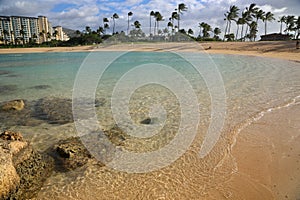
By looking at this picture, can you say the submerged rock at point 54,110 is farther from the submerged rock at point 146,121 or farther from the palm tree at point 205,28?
the palm tree at point 205,28

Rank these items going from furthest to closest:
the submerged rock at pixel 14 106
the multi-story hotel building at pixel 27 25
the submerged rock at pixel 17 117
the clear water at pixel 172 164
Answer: the multi-story hotel building at pixel 27 25 → the submerged rock at pixel 14 106 → the submerged rock at pixel 17 117 → the clear water at pixel 172 164

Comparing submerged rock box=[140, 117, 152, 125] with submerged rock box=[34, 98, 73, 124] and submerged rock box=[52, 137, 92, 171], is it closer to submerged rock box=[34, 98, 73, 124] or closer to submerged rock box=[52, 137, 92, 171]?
submerged rock box=[52, 137, 92, 171]

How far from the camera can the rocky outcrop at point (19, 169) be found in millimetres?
3317

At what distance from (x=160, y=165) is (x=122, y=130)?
213 centimetres

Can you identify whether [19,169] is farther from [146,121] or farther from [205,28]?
[205,28]

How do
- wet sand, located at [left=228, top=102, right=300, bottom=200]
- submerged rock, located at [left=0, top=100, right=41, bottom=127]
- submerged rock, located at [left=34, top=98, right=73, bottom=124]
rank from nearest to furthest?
wet sand, located at [left=228, top=102, right=300, bottom=200], submerged rock, located at [left=0, top=100, right=41, bottom=127], submerged rock, located at [left=34, top=98, right=73, bottom=124]

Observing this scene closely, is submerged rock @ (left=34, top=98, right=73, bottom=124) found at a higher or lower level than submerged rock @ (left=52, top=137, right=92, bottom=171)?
higher

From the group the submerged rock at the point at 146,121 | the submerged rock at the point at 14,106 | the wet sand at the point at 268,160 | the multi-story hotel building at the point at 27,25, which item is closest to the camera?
the wet sand at the point at 268,160

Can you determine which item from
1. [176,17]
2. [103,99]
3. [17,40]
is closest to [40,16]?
[17,40]

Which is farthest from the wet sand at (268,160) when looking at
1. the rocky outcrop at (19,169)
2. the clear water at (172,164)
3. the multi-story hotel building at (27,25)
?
the multi-story hotel building at (27,25)

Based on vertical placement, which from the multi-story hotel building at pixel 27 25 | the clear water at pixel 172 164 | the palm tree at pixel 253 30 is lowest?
the clear water at pixel 172 164

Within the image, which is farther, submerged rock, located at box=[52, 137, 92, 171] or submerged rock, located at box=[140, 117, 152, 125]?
submerged rock, located at box=[140, 117, 152, 125]

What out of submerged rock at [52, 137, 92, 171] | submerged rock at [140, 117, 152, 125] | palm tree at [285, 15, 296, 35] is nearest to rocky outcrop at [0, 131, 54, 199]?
submerged rock at [52, 137, 92, 171]

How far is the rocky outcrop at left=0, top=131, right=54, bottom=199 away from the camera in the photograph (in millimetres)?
3317
